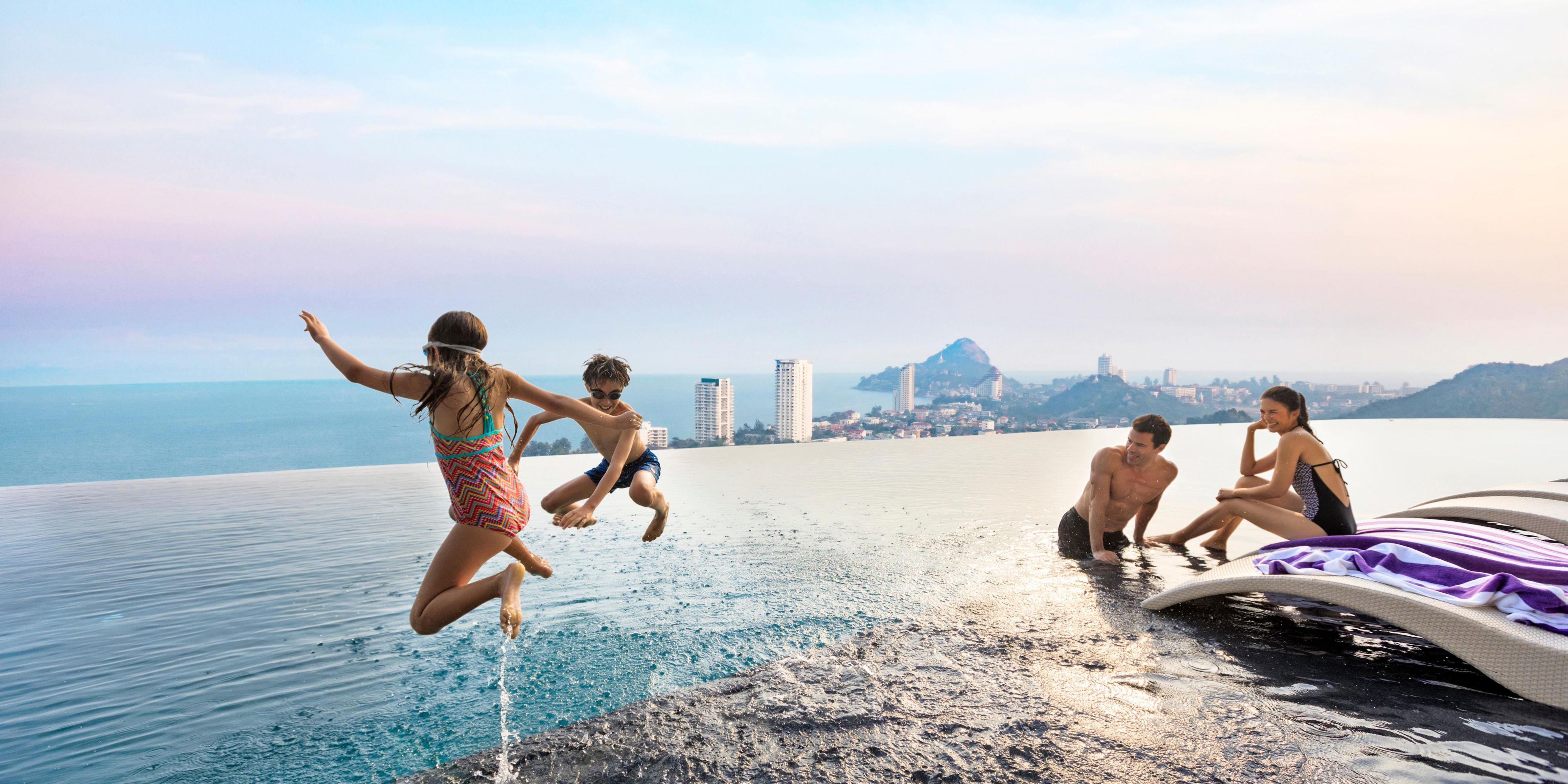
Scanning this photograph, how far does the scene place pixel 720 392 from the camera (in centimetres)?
1905

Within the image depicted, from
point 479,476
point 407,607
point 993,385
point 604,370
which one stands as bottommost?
point 407,607

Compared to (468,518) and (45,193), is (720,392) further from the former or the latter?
(45,193)

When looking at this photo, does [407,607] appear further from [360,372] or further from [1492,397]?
[1492,397]

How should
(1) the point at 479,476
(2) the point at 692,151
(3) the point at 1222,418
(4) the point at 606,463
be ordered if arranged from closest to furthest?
(1) the point at 479,476 → (4) the point at 606,463 → (2) the point at 692,151 → (3) the point at 1222,418

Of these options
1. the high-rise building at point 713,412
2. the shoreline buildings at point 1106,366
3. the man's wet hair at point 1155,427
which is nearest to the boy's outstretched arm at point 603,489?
the man's wet hair at point 1155,427

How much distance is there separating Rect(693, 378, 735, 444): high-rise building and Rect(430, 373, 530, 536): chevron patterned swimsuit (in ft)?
50.9

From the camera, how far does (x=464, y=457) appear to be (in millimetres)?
2895

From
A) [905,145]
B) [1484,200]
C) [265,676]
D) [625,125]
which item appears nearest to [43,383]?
[625,125]

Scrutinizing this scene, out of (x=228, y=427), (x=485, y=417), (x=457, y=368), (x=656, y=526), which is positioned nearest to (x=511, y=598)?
(x=485, y=417)

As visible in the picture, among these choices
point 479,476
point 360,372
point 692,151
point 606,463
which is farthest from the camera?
point 692,151

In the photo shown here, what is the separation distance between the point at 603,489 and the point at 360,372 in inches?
56.2

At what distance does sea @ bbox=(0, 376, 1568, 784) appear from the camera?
2.80 metres

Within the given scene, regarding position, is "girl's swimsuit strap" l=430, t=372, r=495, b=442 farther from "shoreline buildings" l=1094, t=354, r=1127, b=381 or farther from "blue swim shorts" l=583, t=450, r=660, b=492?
"shoreline buildings" l=1094, t=354, r=1127, b=381

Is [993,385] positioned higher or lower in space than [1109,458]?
higher
